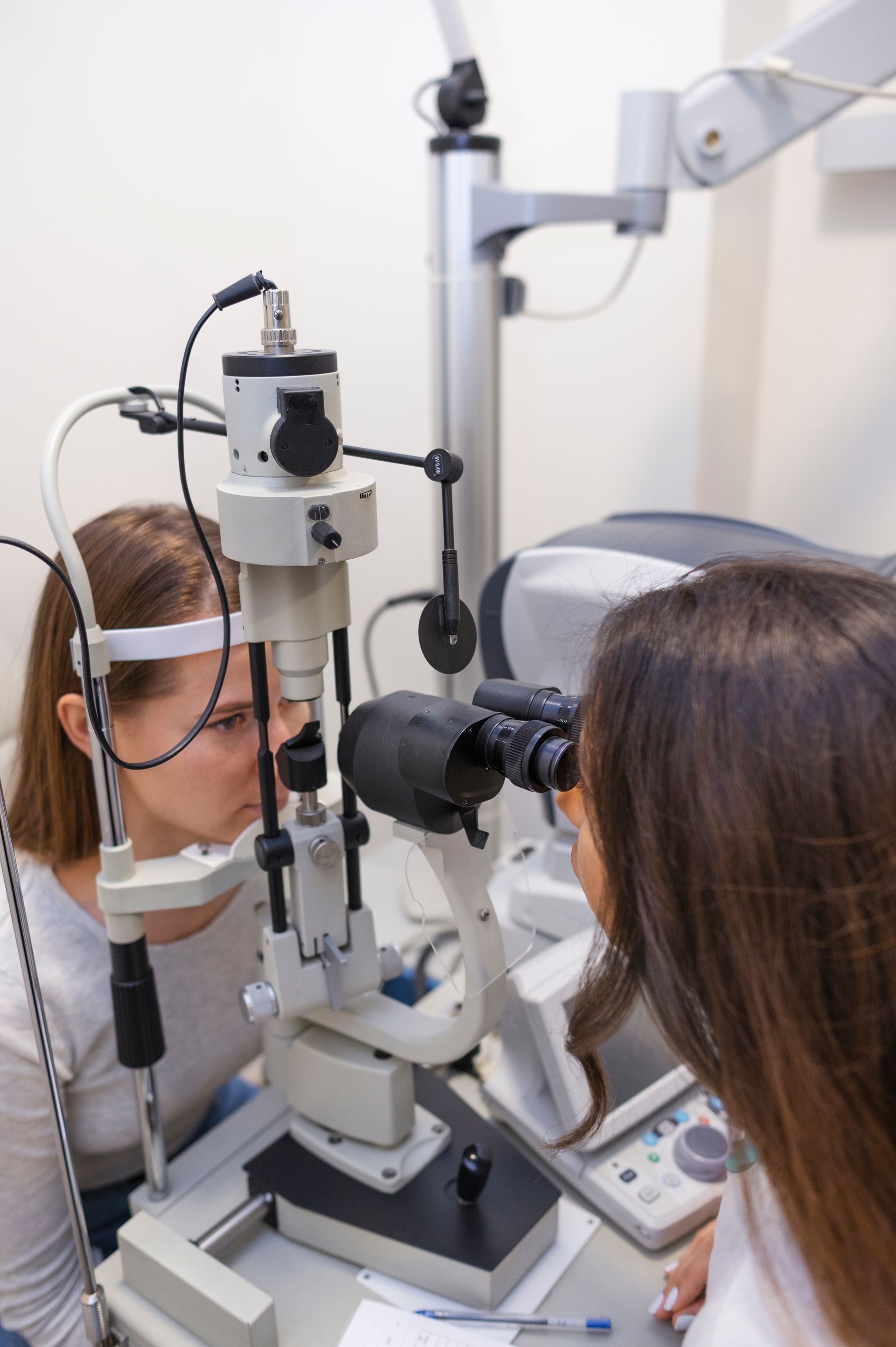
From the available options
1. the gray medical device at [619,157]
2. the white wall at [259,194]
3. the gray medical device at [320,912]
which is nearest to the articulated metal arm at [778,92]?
the gray medical device at [619,157]

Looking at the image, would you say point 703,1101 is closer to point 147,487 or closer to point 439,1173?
point 439,1173

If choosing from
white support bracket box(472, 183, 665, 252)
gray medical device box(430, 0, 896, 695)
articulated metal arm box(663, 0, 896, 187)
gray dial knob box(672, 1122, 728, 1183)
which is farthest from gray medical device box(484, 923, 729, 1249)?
articulated metal arm box(663, 0, 896, 187)

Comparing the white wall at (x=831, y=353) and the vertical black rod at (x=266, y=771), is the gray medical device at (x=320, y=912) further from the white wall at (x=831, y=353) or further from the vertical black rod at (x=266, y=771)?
the white wall at (x=831, y=353)

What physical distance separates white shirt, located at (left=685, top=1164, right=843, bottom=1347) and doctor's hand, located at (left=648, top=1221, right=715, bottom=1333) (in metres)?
0.16

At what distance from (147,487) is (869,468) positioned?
1.45 m

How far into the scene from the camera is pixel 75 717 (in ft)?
3.00

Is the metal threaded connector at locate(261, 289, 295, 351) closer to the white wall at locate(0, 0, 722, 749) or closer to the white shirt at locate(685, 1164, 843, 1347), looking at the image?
the white wall at locate(0, 0, 722, 749)

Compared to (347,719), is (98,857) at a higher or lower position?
lower

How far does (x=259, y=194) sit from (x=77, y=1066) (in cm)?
96

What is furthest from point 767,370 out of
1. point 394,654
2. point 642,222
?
point 394,654

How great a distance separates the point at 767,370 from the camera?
2.08 metres

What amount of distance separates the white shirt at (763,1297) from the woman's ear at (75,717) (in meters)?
0.65

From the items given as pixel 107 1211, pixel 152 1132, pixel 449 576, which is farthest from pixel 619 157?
pixel 107 1211

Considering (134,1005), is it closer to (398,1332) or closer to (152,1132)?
(152,1132)
